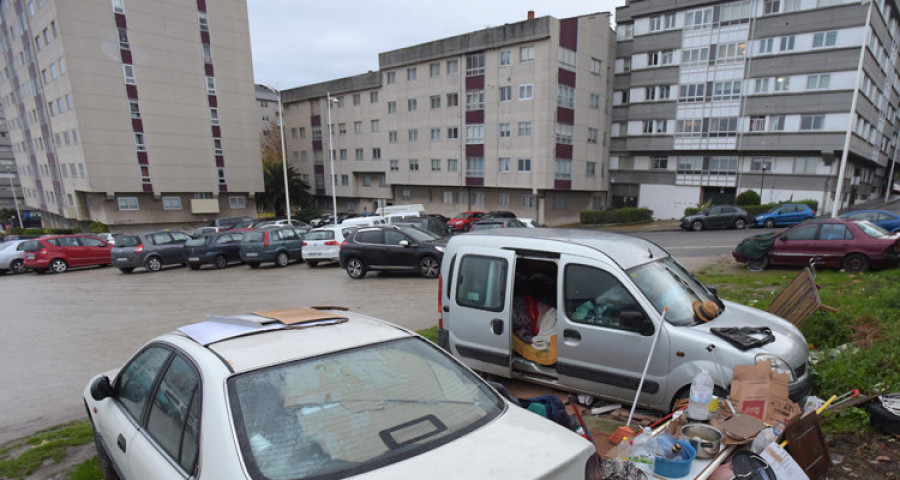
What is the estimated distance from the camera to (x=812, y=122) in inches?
1214

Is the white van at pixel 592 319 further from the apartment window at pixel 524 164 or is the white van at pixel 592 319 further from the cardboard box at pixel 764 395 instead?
the apartment window at pixel 524 164

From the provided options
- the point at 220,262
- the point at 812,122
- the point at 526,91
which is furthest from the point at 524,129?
the point at 220,262

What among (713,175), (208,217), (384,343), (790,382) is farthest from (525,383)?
(208,217)

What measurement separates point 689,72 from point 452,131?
2048 centimetres

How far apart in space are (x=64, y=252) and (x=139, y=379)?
21.0 m

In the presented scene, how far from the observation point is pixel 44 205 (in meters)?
47.6

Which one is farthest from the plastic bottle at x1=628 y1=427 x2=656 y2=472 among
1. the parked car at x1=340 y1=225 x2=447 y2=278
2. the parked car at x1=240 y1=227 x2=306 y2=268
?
the parked car at x1=240 y1=227 x2=306 y2=268

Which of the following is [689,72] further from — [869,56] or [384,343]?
[384,343]

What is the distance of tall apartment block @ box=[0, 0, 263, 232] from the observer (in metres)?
32.6

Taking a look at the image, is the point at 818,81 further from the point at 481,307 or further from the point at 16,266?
the point at 16,266

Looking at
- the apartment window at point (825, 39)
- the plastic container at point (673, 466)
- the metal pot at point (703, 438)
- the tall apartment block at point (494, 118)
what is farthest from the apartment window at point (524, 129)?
the plastic container at point (673, 466)

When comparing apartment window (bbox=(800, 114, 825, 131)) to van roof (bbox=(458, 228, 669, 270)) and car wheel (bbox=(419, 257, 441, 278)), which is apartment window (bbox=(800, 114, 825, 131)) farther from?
van roof (bbox=(458, 228, 669, 270))

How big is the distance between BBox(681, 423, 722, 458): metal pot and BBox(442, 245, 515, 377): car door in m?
2.00

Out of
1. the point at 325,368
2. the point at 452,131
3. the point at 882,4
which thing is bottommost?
the point at 325,368
